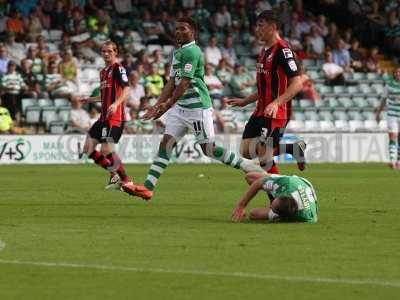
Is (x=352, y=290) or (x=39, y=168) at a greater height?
(x=352, y=290)

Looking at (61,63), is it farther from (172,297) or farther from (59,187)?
(172,297)

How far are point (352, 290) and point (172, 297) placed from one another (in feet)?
3.91

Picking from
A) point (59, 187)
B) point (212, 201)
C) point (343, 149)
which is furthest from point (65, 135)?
point (212, 201)

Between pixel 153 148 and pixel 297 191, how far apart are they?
17.8 metres

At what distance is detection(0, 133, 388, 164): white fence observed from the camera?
28875mm

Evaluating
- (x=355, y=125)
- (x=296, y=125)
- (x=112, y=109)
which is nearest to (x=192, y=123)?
(x=112, y=109)

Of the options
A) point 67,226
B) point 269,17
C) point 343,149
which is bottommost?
point 343,149

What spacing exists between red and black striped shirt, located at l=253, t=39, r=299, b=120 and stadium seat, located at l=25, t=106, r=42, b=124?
16180 millimetres

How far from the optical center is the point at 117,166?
61.3 feet

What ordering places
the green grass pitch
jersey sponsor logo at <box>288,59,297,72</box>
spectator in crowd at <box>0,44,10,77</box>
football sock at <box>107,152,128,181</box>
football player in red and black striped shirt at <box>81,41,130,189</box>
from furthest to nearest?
spectator in crowd at <box>0,44,10,77</box> < football player in red and black striped shirt at <box>81,41,130,189</box> < football sock at <box>107,152,128,181</box> < jersey sponsor logo at <box>288,59,297,72</box> < the green grass pitch

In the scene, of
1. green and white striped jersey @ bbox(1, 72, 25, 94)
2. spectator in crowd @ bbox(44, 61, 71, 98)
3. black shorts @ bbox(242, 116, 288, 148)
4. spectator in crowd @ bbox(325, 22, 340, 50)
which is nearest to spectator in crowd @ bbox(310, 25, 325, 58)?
spectator in crowd @ bbox(325, 22, 340, 50)

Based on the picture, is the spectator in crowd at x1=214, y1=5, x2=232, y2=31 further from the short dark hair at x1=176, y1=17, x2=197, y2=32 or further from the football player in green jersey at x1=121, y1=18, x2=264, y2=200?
the short dark hair at x1=176, y1=17, x2=197, y2=32

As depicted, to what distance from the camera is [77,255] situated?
9859 mm

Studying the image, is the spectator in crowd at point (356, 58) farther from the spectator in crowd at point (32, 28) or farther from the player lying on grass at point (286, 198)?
the player lying on grass at point (286, 198)
